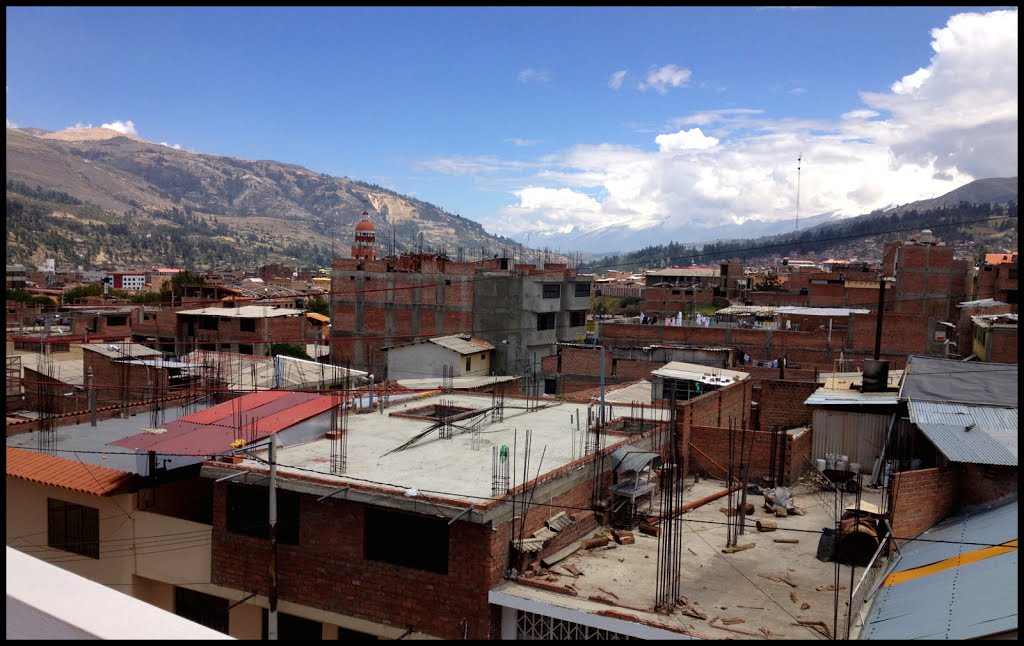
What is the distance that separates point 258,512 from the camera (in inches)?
438

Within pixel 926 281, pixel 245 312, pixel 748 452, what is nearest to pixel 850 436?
pixel 748 452

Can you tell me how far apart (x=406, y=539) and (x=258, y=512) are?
2.65 m

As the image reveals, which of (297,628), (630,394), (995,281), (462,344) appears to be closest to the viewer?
(297,628)

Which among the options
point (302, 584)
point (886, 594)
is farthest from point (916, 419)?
point (302, 584)

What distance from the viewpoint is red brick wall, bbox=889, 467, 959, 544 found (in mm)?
9852

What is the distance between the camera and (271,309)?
151ft

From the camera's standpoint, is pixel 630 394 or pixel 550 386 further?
pixel 550 386

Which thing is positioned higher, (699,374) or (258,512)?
(699,374)

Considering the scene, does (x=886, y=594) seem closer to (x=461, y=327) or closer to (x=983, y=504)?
(x=983, y=504)

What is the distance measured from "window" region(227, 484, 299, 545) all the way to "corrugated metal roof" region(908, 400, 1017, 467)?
9.14 meters

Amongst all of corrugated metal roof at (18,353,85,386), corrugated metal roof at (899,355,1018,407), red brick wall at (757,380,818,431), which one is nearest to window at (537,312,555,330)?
red brick wall at (757,380,818,431)

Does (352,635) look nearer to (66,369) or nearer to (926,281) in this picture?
(66,369)

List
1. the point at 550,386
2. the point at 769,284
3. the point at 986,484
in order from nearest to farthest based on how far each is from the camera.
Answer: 1. the point at 986,484
2. the point at 550,386
3. the point at 769,284

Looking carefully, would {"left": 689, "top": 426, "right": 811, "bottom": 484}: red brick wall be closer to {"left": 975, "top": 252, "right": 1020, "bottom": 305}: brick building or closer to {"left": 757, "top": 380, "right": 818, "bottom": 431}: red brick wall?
{"left": 757, "top": 380, "right": 818, "bottom": 431}: red brick wall
